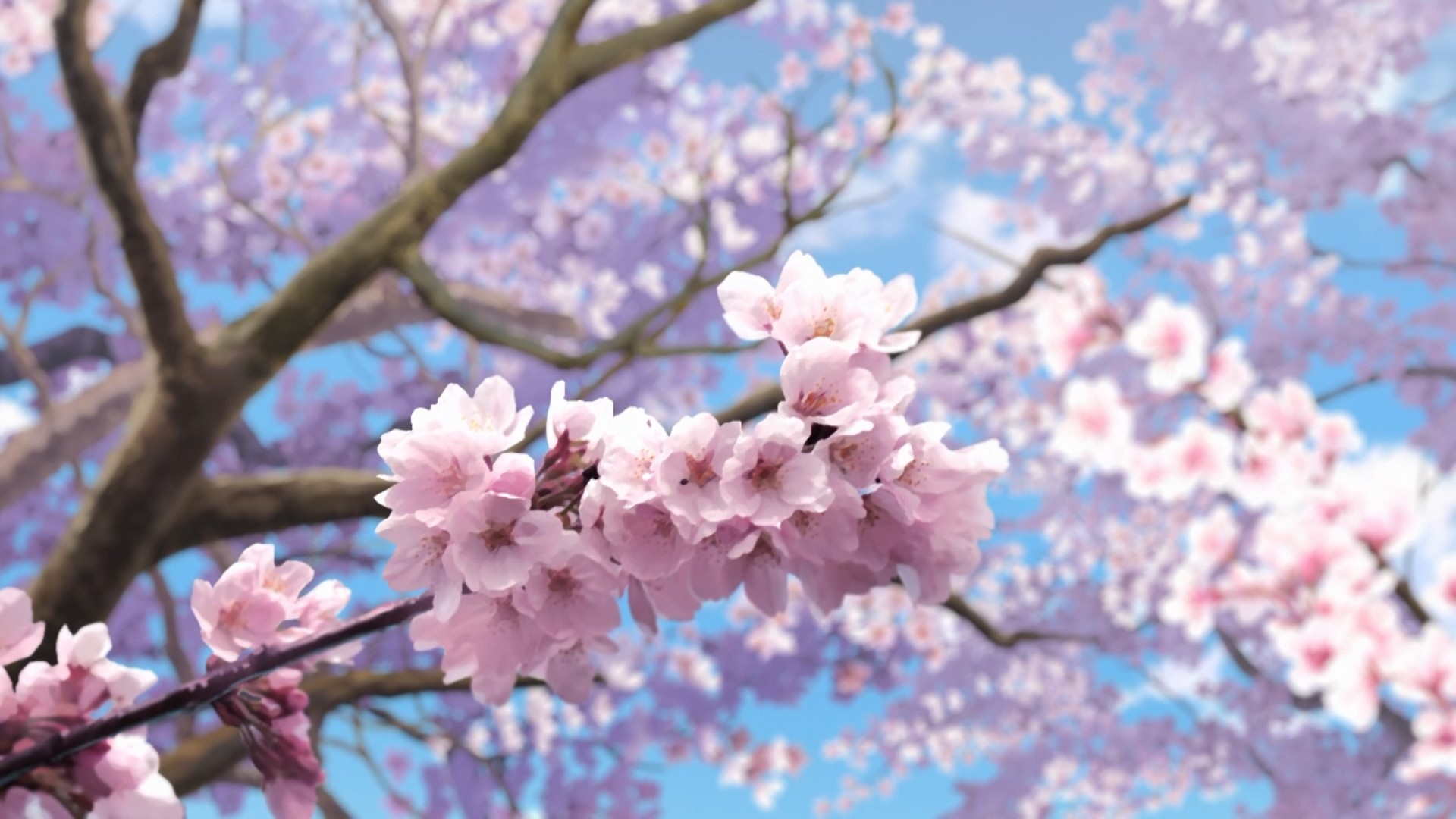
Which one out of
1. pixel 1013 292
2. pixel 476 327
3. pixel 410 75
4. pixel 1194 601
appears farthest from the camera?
pixel 410 75

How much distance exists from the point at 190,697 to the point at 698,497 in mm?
413

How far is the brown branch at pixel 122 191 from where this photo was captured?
232 cm

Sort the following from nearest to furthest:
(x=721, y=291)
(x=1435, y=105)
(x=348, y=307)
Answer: (x=721, y=291)
(x=348, y=307)
(x=1435, y=105)

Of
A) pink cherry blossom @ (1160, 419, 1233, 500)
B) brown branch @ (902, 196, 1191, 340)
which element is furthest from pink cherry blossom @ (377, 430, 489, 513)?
pink cherry blossom @ (1160, 419, 1233, 500)

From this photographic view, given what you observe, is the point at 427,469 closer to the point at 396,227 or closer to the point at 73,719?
the point at 73,719

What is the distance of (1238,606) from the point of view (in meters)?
2.45

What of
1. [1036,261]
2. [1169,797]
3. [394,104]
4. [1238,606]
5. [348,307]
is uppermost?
[394,104]

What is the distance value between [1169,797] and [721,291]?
725 centimetres

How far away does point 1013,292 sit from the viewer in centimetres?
227

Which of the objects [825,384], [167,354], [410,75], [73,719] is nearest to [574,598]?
[825,384]

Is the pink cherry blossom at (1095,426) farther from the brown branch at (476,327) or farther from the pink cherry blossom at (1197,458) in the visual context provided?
the brown branch at (476,327)

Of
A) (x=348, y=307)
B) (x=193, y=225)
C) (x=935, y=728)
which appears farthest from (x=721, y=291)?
(x=935, y=728)

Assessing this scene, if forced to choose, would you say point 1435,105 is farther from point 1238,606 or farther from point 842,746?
point 842,746

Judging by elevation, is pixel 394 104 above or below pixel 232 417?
above
